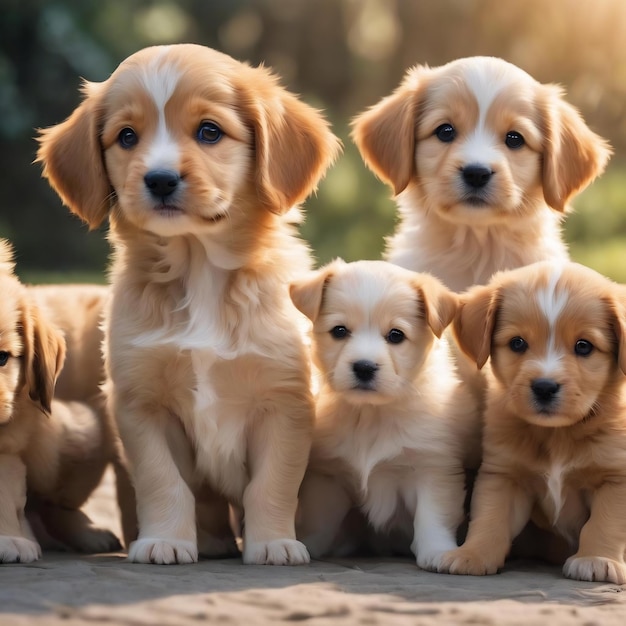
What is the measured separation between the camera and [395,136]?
205 inches

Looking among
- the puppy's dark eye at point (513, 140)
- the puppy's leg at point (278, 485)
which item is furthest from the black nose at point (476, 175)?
the puppy's leg at point (278, 485)

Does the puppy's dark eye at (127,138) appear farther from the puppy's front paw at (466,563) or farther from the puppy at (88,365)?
the puppy's front paw at (466,563)

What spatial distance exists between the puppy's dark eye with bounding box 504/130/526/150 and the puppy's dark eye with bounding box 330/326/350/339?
4.26 ft

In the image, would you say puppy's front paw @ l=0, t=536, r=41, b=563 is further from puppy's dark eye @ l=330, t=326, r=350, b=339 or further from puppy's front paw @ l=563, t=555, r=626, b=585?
puppy's front paw @ l=563, t=555, r=626, b=585

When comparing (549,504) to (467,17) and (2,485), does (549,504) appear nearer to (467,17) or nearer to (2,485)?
(2,485)

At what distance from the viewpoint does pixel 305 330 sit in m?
4.44

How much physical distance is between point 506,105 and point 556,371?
59.1 inches

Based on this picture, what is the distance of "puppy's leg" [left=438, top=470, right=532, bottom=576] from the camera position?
3.96m

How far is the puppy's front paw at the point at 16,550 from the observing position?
13.3 feet

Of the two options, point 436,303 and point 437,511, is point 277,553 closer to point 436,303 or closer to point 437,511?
point 437,511

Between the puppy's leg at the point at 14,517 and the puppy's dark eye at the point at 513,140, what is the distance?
Result: 2503mm

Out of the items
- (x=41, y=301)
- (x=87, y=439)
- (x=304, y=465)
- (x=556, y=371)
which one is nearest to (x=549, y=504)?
(x=556, y=371)

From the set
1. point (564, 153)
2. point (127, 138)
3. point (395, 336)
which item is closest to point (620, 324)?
point (395, 336)

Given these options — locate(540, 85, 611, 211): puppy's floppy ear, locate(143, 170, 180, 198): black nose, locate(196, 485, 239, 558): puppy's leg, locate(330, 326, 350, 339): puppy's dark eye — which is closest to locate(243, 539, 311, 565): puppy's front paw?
locate(196, 485, 239, 558): puppy's leg
